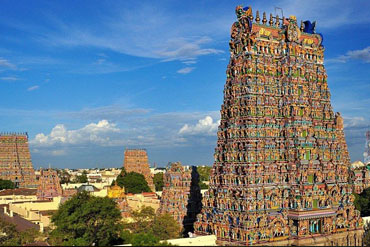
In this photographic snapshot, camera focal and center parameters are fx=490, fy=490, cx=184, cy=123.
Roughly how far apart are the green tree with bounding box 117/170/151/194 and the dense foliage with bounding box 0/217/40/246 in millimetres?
48262

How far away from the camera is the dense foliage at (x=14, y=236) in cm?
4527

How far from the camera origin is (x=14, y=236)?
49.4m

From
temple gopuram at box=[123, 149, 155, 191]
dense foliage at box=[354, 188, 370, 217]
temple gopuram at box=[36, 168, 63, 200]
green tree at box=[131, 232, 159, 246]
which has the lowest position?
green tree at box=[131, 232, 159, 246]

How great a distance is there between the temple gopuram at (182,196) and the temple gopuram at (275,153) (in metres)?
10.6

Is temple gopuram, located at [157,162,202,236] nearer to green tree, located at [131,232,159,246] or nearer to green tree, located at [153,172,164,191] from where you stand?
green tree, located at [131,232,159,246]

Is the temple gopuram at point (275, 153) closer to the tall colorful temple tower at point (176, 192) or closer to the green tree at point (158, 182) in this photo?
the tall colorful temple tower at point (176, 192)

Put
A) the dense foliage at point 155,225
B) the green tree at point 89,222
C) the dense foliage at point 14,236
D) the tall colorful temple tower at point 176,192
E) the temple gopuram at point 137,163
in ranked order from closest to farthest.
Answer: the green tree at point 89,222
the dense foliage at point 14,236
the dense foliage at point 155,225
the tall colorful temple tower at point 176,192
the temple gopuram at point 137,163

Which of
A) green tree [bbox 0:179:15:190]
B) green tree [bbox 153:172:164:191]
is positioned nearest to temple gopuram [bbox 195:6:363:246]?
green tree [bbox 0:179:15:190]

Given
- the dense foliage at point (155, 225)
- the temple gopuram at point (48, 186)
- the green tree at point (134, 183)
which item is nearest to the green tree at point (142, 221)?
the dense foliage at point (155, 225)

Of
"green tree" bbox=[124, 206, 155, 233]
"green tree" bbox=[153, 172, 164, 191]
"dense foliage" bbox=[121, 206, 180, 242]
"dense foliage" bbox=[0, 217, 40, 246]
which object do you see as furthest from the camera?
"green tree" bbox=[153, 172, 164, 191]

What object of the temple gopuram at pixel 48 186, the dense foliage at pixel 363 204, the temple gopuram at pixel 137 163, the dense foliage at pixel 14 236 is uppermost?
the temple gopuram at pixel 137 163

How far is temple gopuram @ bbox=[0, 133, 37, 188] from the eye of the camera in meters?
108

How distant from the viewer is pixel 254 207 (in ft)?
140

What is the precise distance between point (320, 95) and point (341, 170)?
7.88 m
